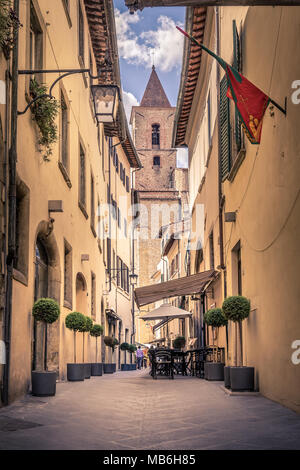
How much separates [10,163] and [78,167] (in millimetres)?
8286

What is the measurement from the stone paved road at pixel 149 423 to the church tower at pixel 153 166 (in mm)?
46145

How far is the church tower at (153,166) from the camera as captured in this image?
2173 inches

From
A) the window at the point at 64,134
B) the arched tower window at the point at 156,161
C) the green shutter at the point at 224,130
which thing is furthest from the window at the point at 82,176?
the arched tower window at the point at 156,161

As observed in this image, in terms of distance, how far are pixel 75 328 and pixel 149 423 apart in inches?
269

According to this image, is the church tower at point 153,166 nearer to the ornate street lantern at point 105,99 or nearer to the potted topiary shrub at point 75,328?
the ornate street lantern at point 105,99

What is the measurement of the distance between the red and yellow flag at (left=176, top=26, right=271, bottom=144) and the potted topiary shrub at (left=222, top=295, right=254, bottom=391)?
3009mm

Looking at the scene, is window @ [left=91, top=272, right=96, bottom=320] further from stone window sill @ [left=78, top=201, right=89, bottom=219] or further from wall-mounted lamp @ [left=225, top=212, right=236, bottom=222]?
wall-mounted lamp @ [left=225, top=212, right=236, bottom=222]

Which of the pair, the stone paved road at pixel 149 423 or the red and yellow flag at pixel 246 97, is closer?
the stone paved road at pixel 149 423

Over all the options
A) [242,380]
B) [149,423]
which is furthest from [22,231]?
[149,423]

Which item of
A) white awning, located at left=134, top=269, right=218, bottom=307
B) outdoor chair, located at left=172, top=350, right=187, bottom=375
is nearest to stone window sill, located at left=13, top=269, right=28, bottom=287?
white awning, located at left=134, top=269, right=218, bottom=307

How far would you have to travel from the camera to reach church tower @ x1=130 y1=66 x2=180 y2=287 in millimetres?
55188

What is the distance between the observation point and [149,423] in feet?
20.6

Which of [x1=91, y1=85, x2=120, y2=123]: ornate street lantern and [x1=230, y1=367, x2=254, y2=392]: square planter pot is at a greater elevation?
[x1=91, y1=85, x2=120, y2=123]: ornate street lantern

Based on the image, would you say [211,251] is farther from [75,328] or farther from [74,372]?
[74,372]
